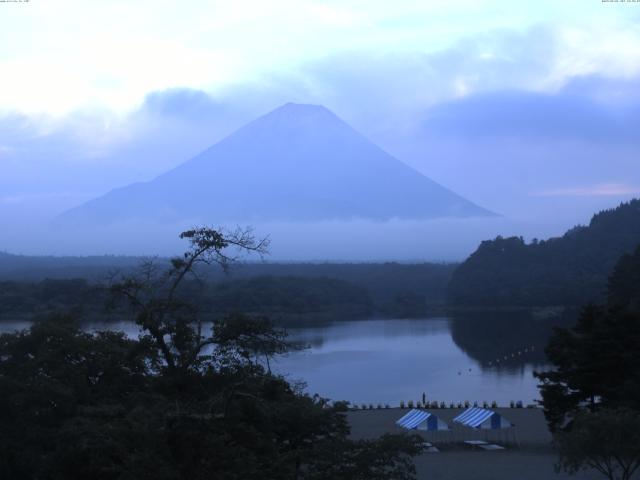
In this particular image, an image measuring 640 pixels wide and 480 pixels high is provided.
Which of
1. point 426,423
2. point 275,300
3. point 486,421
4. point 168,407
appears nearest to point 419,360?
point 486,421

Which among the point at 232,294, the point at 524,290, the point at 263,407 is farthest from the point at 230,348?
the point at 524,290

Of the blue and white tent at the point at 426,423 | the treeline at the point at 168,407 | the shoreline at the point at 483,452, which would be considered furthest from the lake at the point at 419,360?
the treeline at the point at 168,407

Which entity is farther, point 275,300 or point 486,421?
point 275,300

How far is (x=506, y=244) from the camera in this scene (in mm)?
48531

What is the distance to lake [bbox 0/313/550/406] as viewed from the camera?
51.2 ft

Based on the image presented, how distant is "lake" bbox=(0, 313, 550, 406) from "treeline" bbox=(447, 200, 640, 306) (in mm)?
7770

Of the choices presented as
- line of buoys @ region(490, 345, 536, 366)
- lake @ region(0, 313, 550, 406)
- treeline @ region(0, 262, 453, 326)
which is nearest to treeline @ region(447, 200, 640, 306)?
treeline @ region(0, 262, 453, 326)

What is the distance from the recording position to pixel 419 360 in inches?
805

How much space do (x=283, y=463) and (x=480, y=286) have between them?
38.5 metres

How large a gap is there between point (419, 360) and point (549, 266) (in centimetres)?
2666

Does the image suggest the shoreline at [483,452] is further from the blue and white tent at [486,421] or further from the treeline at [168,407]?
the treeline at [168,407]

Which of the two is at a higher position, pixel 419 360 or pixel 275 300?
pixel 275 300

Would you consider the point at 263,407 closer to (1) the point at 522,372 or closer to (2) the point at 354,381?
(2) the point at 354,381

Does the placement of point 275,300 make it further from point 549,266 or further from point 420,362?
point 549,266
